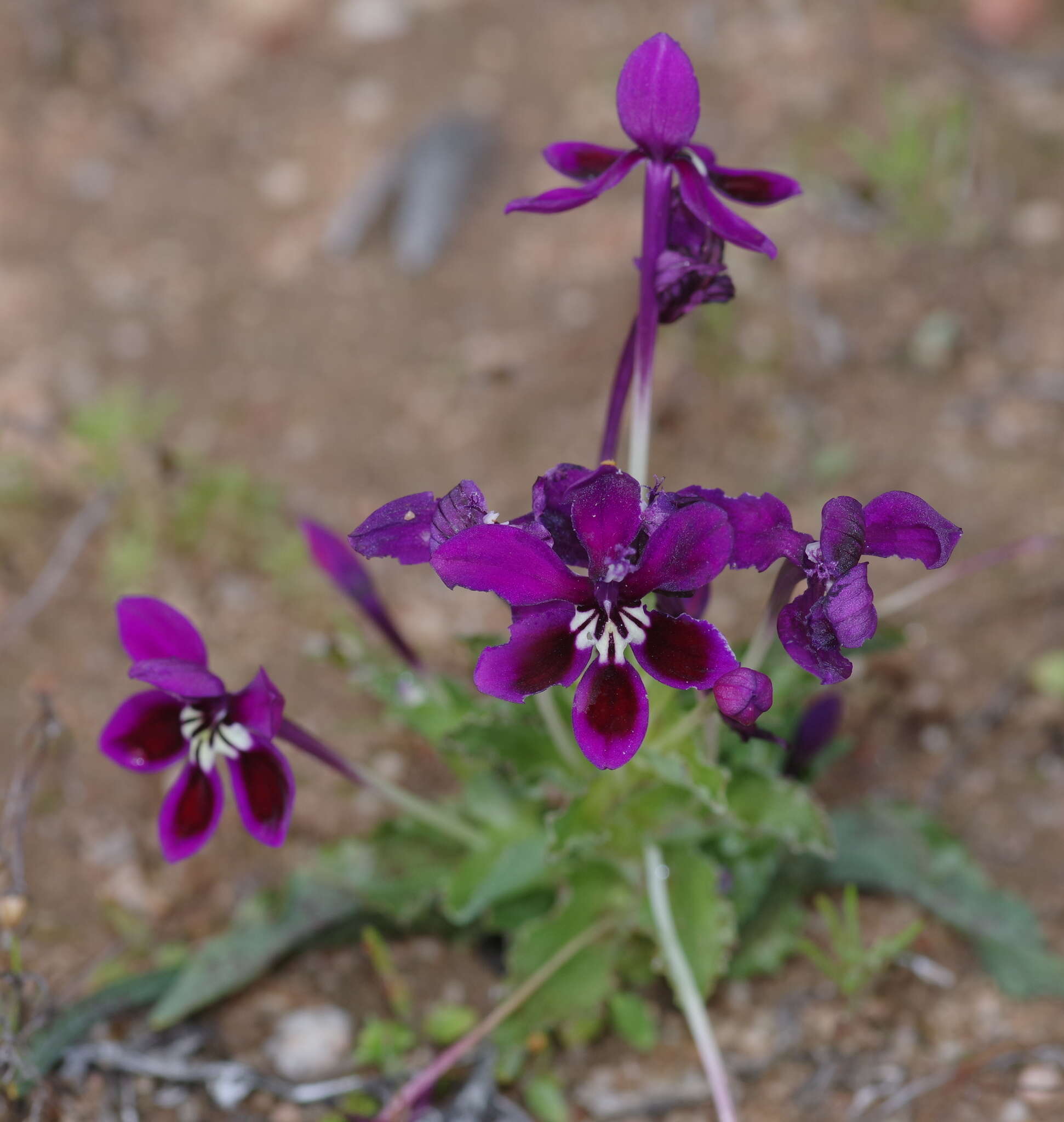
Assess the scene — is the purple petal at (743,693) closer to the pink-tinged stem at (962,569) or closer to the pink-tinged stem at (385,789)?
the pink-tinged stem at (385,789)

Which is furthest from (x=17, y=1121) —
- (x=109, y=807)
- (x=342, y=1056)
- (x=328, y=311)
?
(x=328, y=311)

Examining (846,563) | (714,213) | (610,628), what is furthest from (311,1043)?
(714,213)

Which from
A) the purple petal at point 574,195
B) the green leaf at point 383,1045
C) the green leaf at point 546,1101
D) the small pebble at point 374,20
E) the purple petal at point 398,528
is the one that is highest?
the small pebble at point 374,20

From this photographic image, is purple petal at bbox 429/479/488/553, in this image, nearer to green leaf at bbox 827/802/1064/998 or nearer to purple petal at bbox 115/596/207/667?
purple petal at bbox 115/596/207/667

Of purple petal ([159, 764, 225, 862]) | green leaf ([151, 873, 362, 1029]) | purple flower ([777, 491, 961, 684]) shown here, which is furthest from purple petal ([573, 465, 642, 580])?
green leaf ([151, 873, 362, 1029])

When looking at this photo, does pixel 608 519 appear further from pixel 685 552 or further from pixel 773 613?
pixel 773 613

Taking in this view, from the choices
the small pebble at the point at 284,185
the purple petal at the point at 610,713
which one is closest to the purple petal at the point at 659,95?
the purple petal at the point at 610,713
